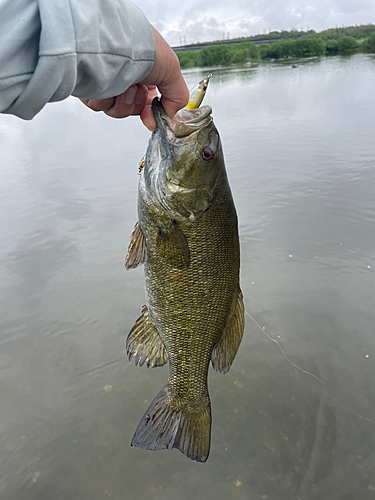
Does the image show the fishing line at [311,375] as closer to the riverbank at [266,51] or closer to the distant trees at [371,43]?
the distant trees at [371,43]

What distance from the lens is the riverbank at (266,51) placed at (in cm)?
6134

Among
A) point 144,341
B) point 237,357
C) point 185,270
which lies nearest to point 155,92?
point 185,270

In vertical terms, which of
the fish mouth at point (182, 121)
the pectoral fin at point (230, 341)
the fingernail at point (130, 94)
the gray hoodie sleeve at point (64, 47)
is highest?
the gray hoodie sleeve at point (64, 47)

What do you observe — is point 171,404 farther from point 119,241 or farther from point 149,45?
point 119,241

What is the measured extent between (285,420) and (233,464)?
1.65ft

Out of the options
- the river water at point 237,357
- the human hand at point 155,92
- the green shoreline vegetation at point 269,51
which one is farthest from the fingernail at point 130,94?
the green shoreline vegetation at point 269,51

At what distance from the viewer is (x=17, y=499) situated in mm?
2307

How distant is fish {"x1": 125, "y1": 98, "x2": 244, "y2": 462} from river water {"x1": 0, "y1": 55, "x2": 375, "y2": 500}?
0.65 m

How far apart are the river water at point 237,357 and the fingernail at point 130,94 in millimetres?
2223

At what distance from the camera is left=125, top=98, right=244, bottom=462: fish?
169 centimetres

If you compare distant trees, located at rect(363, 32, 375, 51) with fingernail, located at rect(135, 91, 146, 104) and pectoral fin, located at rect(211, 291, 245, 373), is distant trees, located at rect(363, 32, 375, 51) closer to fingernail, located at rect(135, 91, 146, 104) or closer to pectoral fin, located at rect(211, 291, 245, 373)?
fingernail, located at rect(135, 91, 146, 104)

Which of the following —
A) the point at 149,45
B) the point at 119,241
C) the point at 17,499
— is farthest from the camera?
the point at 119,241

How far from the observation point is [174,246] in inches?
70.1

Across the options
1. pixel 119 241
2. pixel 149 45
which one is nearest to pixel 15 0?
pixel 149 45
